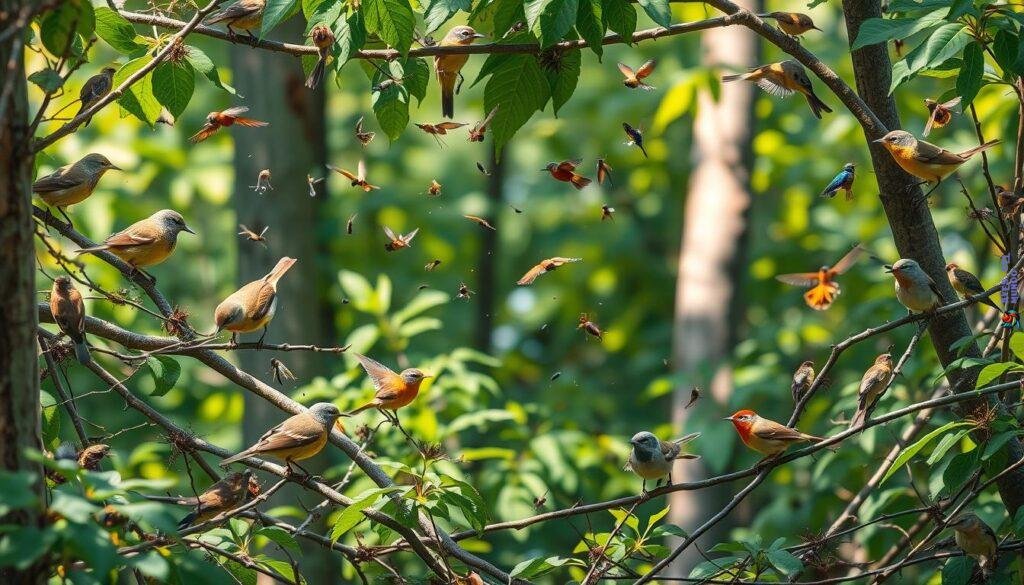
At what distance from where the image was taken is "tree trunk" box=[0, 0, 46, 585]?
2184mm

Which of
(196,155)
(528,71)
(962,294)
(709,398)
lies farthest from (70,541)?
(196,155)

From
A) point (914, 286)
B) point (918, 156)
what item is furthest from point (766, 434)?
point (918, 156)

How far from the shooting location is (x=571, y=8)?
2781 mm

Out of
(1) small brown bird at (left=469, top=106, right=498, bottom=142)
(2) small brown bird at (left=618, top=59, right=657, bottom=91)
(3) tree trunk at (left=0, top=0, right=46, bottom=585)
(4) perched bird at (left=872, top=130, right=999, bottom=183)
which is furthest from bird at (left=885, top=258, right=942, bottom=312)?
(3) tree trunk at (left=0, top=0, right=46, bottom=585)

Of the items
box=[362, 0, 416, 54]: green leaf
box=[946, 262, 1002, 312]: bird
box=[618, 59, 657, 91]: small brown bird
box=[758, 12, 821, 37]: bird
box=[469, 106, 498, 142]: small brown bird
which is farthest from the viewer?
box=[946, 262, 1002, 312]: bird

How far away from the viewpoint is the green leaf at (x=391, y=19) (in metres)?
2.94

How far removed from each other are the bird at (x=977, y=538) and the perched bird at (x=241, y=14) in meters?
2.93

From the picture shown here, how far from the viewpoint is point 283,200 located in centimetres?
662

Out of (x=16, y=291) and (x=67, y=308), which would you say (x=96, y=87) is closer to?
(x=67, y=308)

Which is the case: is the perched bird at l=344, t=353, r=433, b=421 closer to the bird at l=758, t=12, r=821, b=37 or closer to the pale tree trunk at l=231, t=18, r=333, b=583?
the bird at l=758, t=12, r=821, b=37

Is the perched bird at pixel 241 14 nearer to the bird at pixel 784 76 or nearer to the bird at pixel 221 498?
the bird at pixel 221 498

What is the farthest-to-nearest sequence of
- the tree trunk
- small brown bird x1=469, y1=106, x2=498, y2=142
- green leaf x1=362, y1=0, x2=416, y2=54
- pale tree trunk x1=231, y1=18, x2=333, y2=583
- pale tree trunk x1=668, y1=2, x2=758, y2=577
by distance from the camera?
pale tree trunk x1=668, y1=2, x2=758, y2=577, pale tree trunk x1=231, y1=18, x2=333, y2=583, small brown bird x1=469, y1=106, x2=498, y2=142, green leaf x1=362, y1=0, x2=416, y2=54, the tree trunk

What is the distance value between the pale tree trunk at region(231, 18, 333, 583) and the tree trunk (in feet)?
13.4

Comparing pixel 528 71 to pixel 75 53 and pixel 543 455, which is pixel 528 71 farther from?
pixel 543 455
